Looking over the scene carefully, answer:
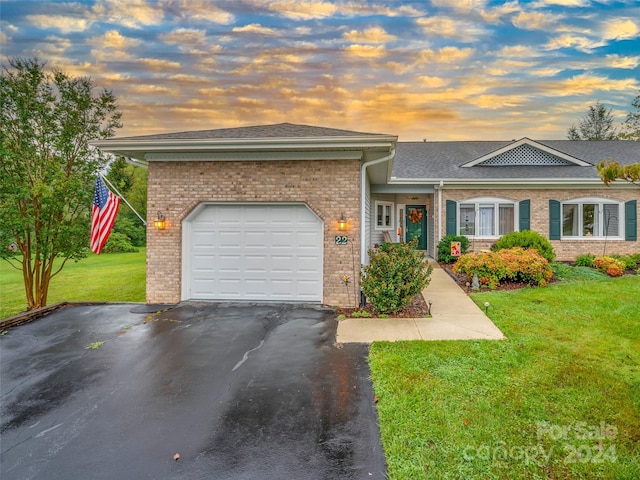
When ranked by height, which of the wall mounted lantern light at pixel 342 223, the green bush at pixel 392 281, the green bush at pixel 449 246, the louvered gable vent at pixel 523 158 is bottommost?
the green bush at pixel 392 281

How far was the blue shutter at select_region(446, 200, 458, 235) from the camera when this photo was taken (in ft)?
41.8

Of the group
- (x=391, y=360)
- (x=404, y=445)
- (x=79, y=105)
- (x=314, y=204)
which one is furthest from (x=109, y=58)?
(x=404, y=445)

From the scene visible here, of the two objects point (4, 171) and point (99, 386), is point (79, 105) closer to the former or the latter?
point (4, 171)

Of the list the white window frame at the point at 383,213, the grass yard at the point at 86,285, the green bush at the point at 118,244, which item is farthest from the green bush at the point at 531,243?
the green bush at the point at 118,244

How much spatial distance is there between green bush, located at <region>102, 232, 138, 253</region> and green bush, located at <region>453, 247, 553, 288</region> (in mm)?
24574

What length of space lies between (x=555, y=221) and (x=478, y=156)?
4587 mm

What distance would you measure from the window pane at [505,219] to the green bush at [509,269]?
3.93m

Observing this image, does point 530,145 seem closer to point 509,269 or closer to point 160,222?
point 509,269

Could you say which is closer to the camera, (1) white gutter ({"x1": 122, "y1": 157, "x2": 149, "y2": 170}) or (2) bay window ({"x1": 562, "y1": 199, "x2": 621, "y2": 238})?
(1) white gutter ({"x1": 122, "y1": 157, "x2": 149, "y2": 170})

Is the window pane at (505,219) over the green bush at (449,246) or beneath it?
over

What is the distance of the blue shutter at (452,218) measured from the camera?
502 inches

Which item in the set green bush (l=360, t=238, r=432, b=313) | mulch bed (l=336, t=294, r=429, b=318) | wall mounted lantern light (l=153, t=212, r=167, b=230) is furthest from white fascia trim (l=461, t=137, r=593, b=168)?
wall mounted lantern light (l=153, t=212, r=167, b=230)

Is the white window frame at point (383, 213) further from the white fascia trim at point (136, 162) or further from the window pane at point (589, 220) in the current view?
the white fascia trim at point (136, 162)

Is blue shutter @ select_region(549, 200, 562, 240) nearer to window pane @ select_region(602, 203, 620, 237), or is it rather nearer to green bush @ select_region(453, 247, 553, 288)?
window pane @ select_region(602, 203, 620, 237)
